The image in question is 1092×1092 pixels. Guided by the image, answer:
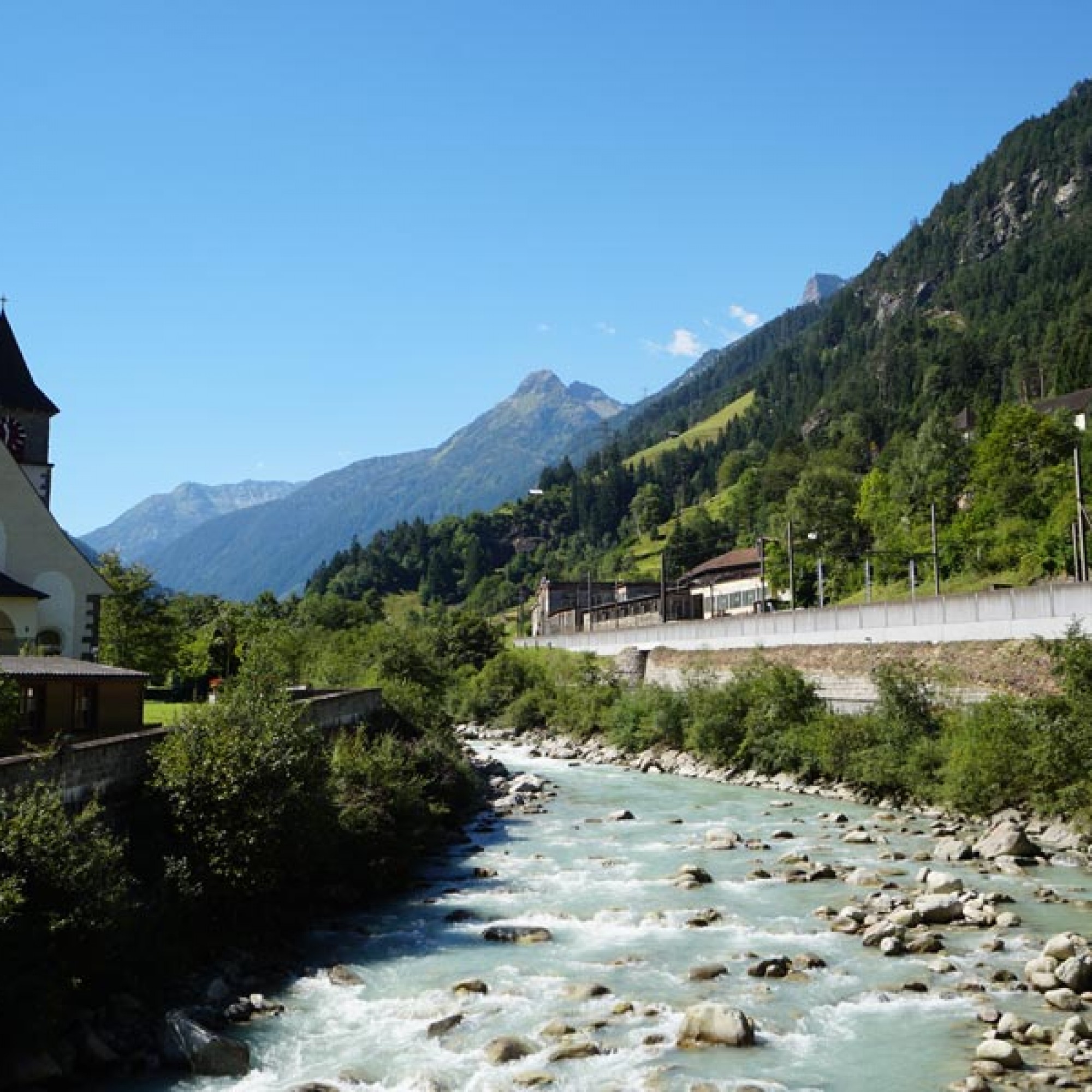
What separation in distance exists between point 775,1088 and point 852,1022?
2863mm

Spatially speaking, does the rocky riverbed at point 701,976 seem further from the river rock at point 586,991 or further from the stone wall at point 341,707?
the stone wall at point 341,707

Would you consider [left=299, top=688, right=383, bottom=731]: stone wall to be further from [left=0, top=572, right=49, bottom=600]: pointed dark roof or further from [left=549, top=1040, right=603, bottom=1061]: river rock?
[left=549, top=1040, right=603, bottom=1061]: river rock

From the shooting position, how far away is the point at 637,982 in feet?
62.5

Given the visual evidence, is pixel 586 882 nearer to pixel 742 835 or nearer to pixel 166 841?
pixel 742 835

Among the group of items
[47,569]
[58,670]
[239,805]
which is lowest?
[239,805]

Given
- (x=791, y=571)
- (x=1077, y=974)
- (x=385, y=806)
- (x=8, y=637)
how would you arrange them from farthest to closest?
(x=791, y=571) < (x=8, y=637) < (x=385, y=806) < (x=1077, y=974)

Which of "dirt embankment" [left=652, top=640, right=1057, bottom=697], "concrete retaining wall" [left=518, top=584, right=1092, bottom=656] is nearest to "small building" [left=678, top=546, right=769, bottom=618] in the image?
"concrete retaining wall" [left=518, top=584, right=1092, bottom=656]

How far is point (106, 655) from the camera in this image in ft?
180

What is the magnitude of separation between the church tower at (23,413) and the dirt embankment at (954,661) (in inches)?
1257

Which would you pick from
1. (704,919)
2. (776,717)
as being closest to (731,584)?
(776,717)

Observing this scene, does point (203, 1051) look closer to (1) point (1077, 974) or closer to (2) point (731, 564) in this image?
(1) point (1077, 974)

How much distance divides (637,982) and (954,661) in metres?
26.0

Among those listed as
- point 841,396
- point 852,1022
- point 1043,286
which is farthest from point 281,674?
point 1043,286

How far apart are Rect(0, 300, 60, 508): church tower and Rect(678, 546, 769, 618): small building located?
2468 inches
